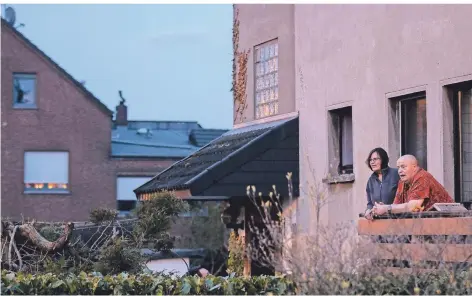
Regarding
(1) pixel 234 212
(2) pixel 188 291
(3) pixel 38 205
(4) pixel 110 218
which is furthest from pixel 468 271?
(3) pixel 38 205

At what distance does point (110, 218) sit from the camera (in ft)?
48.0

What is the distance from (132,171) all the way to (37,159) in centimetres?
436

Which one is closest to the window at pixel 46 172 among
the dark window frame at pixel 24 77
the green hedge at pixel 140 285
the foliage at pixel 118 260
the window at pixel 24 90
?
the dark window frame at pixel 24 77

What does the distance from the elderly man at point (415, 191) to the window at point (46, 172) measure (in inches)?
1522

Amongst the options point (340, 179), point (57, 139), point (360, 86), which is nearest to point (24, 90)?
point (57, 139)

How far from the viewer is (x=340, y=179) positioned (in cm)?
1634

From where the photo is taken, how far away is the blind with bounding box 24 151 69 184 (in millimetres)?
48531

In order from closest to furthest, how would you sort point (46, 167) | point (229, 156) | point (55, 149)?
point (229, 156), point (46, 167), point (55, 149)

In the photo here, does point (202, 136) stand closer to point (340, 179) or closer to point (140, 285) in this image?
point (340, 179)

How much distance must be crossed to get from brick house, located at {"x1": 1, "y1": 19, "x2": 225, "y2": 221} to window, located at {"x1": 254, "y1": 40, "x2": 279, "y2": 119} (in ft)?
Answer: 96.4

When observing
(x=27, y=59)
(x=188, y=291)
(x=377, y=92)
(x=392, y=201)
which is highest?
(x=27, y=59)

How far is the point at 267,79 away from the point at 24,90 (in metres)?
32.2

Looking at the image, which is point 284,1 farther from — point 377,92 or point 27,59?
point 27,59

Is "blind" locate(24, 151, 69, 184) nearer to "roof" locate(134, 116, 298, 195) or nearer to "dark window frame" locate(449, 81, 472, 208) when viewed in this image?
"roof" locate(134, 116, 298, 195)
